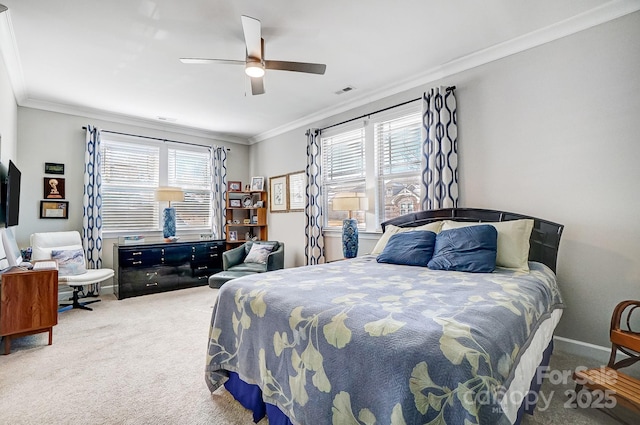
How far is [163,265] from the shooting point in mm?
4965

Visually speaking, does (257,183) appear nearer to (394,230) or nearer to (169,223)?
(169,223)

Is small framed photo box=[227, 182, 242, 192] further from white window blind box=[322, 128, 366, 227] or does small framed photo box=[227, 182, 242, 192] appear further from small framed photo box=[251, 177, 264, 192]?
white window blind box=[322, 128, 366, 227]

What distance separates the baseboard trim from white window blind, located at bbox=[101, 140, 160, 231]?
5.76 metres

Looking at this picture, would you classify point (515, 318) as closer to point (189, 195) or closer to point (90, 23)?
point (90, 23)

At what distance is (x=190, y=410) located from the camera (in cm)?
188

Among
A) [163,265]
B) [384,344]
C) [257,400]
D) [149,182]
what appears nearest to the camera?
[384,344]

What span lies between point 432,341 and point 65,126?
5.73 metres

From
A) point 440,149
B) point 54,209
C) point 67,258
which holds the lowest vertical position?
point 67,258

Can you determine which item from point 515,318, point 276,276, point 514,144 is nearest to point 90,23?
point 276,276

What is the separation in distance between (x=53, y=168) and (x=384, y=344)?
5401mm

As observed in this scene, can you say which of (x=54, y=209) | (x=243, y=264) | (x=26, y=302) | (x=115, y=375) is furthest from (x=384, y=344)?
(x=54, y=209)

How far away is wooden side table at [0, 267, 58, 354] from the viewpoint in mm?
2719

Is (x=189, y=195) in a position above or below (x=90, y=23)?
below

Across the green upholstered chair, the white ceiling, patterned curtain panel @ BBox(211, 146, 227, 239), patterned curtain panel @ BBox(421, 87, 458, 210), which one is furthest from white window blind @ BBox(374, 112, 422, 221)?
patterned curtain panel @ BBox(211, 146, 227, 239)
